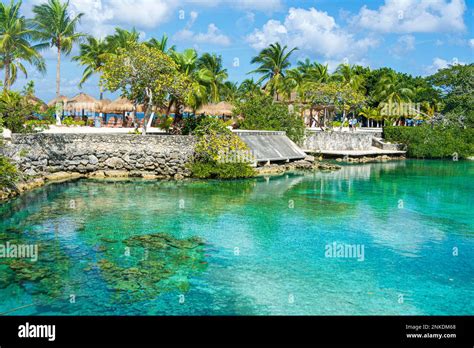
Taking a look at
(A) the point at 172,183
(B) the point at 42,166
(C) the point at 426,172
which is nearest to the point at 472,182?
(C) the point at 426,172

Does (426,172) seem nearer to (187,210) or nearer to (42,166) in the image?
(187,210)

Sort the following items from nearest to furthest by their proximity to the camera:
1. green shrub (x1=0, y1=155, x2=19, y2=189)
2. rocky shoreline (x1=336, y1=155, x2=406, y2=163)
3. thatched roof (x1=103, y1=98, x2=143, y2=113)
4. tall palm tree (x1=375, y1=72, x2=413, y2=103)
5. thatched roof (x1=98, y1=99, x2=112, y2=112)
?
1. green shrub (x1=0, y1=155, x2=19, y2=189)
2. rocky shoreline (x1=336, y1=155, x2=406, y2=163)
3. thatched roof (x1=103, y1=98, x2=143, y2=113)
4. thatched roof (x1=98, y1=99, x2=112, y2=112)
5. tall palm tree (x1=375, y1=72, x2=413, y2=103)

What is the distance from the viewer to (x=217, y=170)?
2789 centimetres

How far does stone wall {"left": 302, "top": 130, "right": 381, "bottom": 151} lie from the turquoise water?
63.6ft

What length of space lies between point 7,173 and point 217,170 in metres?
11.5

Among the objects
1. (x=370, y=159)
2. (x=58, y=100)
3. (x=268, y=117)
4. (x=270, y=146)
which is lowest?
(x=370, y=159)

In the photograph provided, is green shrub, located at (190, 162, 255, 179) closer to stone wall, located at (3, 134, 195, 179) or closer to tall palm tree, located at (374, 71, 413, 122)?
stone wall, located at (3, 134, 195, 179)

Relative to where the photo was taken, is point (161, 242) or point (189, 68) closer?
point (161, 242)

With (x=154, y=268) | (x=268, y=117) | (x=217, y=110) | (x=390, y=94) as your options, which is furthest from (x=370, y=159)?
(x=154, y=268)

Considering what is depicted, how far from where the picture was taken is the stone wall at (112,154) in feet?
85.3

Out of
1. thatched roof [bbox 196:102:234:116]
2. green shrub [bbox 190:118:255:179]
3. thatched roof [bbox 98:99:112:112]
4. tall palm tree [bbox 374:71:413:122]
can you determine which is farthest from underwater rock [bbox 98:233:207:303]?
tall palm tree [bbox 374:71:413:122]

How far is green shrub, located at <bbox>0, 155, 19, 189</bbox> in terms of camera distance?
19.7m

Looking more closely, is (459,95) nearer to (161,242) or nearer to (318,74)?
(318,74)

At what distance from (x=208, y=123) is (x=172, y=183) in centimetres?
533
